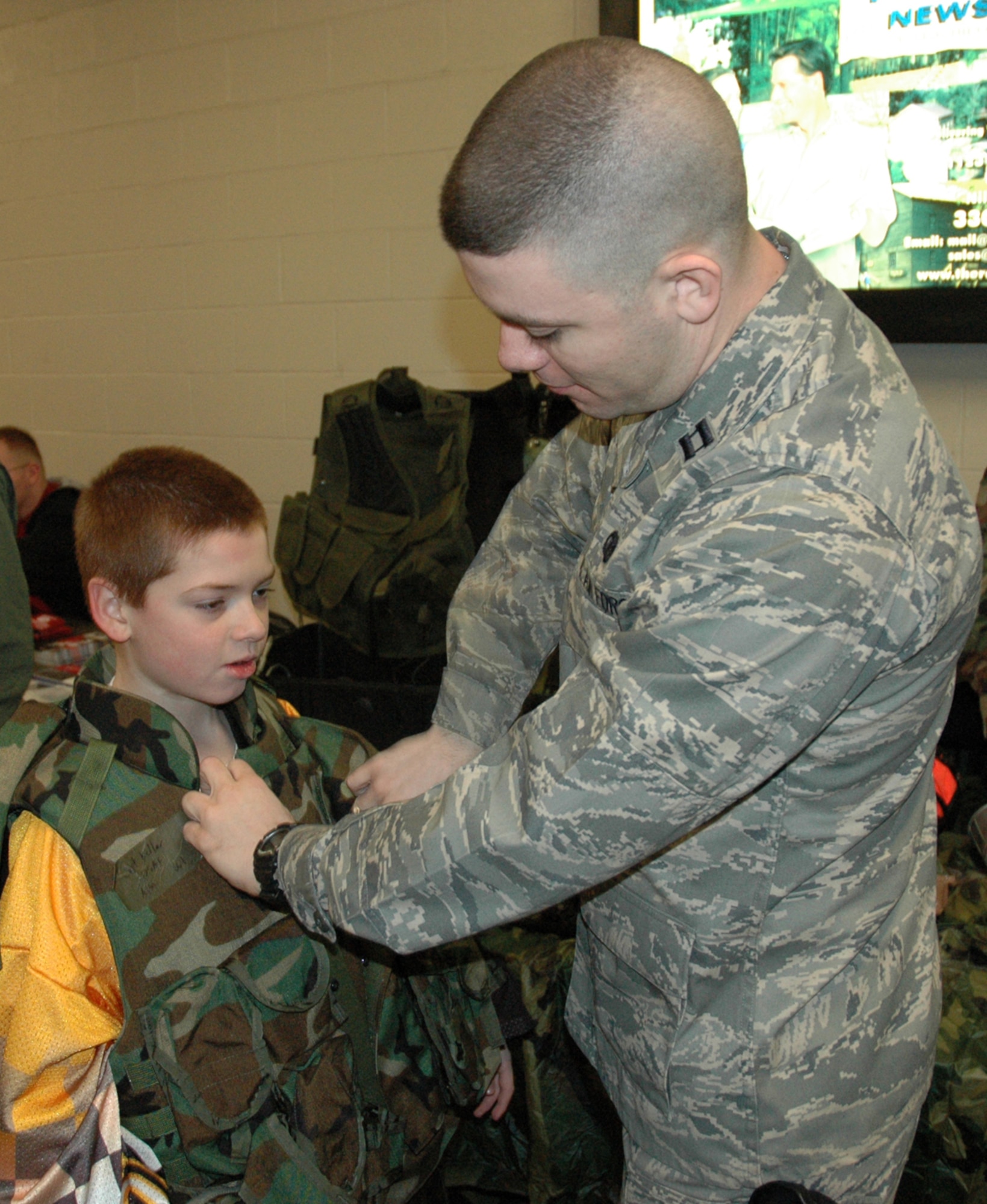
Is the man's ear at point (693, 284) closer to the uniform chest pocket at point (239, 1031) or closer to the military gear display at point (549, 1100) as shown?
the uniform chest pocket at point (239, 1031)

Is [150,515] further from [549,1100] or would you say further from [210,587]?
[549,1100]

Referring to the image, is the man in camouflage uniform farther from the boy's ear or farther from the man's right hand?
the boy's ear

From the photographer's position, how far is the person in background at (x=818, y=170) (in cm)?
264

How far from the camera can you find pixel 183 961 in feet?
4.06

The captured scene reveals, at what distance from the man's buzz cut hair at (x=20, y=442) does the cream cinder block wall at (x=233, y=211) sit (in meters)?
0.48

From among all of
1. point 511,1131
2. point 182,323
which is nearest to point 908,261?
point 511,1131

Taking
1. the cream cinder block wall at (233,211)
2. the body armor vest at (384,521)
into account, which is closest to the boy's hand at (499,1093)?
the body armor vest at (384,521)

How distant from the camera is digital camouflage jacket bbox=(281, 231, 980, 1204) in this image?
2.90 feet

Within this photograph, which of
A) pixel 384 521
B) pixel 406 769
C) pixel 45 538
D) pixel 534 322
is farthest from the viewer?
pixel 45 538

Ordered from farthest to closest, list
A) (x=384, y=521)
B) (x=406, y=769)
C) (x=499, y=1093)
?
(x=384, y=521) < (x=499, y=1093) < (x=406, y=769)

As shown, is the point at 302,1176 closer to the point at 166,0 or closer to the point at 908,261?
the point at 908,261

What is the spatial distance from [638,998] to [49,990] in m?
0.64

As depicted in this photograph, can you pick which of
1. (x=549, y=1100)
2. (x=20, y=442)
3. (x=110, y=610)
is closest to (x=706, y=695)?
(x=110, y=610)

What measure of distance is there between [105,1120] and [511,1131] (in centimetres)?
99
